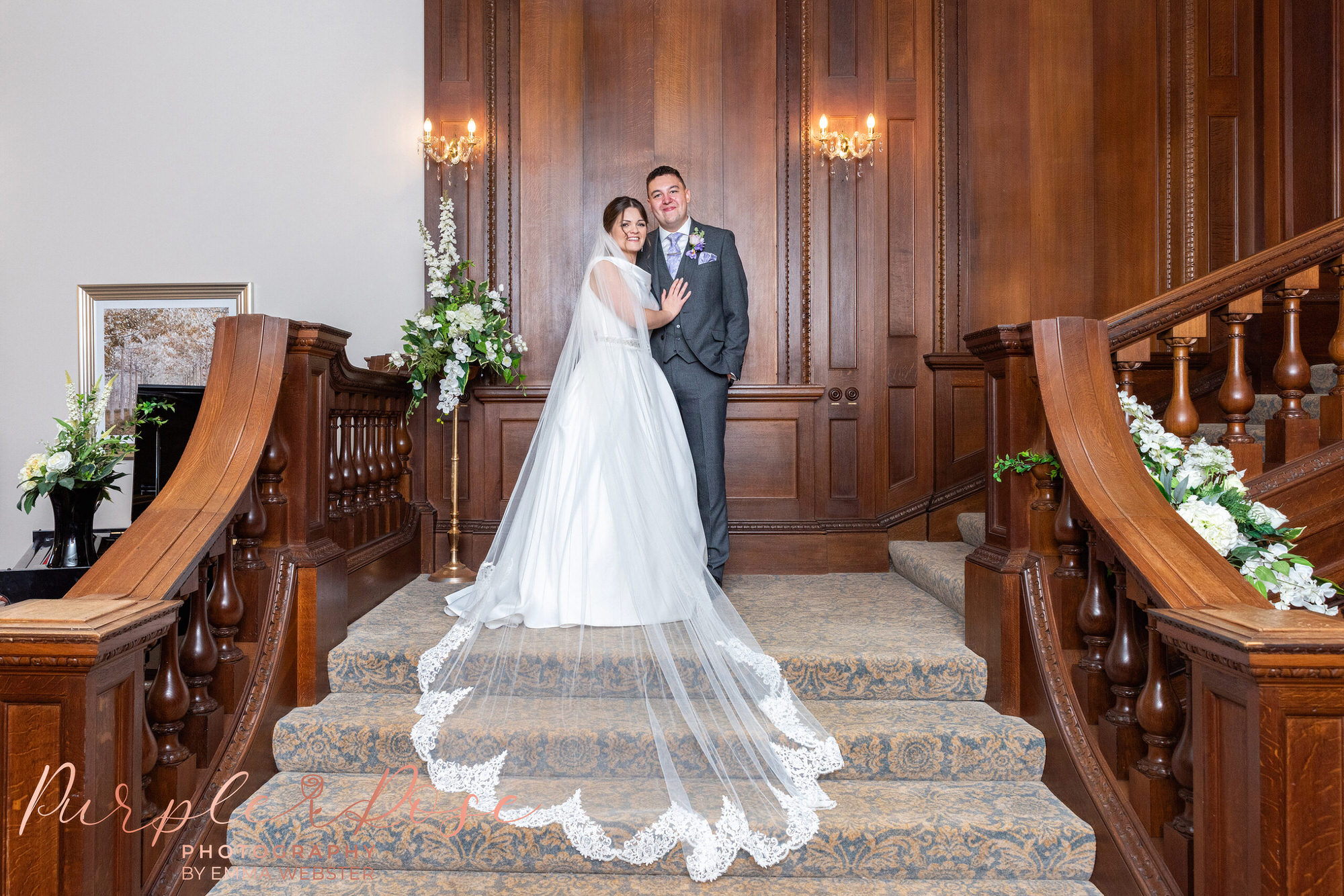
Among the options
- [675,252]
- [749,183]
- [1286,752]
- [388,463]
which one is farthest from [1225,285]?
[388,463]

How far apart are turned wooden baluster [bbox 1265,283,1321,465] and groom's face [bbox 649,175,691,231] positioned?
2513mm

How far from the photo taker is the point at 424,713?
2596 mm

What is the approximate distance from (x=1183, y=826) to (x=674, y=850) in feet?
4.29

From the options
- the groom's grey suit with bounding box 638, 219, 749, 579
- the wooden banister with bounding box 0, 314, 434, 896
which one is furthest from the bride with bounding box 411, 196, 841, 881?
the wooden banister with bounding box 0, 314, 434, 896

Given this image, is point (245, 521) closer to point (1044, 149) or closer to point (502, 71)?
point (502, 71)

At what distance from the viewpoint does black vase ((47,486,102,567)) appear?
320 cm

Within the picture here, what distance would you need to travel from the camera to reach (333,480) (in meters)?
3.34

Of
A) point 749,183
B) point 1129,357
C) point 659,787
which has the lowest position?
point 659,787

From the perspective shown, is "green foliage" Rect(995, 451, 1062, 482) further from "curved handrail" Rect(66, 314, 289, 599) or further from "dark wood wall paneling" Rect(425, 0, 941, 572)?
"curved handrail" Rect(66, 314, 289, 599)

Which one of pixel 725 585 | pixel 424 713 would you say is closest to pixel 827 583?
pixel 725 585

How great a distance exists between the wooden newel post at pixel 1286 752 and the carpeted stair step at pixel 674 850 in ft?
2.03

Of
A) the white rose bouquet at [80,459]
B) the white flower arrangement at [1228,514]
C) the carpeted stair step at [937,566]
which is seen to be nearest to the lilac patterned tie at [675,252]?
the carpeted stair step at [937,566]

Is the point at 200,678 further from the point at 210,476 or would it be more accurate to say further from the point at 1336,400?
the point at 1336,400

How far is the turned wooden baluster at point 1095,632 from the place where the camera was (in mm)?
2461
